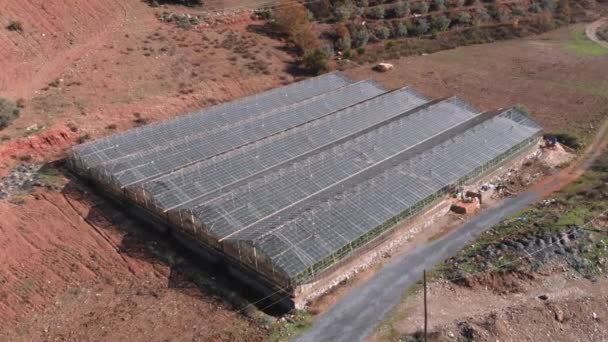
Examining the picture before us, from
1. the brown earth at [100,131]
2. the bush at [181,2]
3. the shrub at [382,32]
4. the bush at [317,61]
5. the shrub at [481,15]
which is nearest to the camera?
the brown earth at [100,131]

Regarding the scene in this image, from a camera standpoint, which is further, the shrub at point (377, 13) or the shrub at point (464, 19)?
the shrub at point (464, 19)

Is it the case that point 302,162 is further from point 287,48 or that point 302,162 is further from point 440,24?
point 440,24

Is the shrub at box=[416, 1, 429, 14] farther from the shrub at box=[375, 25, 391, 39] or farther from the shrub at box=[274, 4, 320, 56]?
the shrub at box=[274, 4, 320, 56]

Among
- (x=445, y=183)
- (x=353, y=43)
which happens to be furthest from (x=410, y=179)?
(x=353, y=43)

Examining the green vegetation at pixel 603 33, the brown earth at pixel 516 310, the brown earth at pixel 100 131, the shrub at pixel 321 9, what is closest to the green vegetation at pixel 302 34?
the brown earth at pixel 100 131

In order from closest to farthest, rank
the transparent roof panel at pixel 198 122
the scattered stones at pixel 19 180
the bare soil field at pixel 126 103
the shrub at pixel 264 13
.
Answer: the bare soil field at pixel 126 103, the scattered stones at pixel 19 180, the transparent roof panel at pixel 198 122, the shrub at pixel 264 13

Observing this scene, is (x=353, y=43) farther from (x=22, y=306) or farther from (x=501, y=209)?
(x=22, y=306)

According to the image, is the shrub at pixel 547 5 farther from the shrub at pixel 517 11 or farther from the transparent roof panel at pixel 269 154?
the transparent roof panel at pixel 269 154
